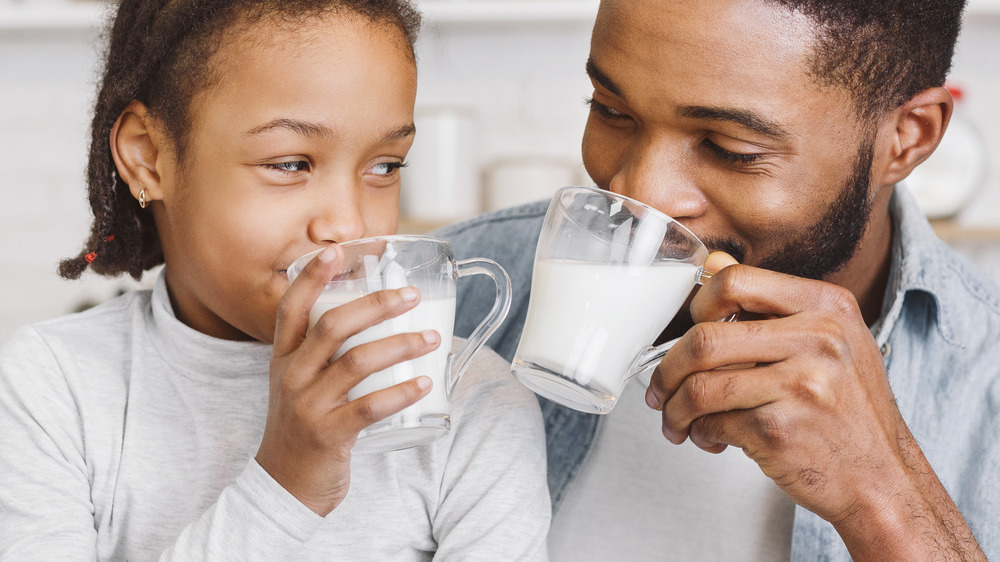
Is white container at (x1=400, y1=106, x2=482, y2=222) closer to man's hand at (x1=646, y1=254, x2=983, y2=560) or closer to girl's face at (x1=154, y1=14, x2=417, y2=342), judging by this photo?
girl's face at (x1=154, y1=14, x2=417, y2=342)

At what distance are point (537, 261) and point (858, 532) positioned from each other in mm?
417

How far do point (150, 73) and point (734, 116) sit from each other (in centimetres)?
68

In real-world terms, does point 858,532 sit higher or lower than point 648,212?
lower

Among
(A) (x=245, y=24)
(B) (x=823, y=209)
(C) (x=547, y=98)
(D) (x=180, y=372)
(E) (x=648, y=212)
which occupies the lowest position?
(C) (x=547, y=98)

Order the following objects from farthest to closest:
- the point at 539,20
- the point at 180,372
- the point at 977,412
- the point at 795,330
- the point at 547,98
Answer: the point at 547,98, the point at 539,20, the point at 977,412, the point at 180,372, the point at 795,330

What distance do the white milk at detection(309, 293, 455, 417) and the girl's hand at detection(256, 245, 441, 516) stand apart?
2 cm

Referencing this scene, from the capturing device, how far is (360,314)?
77 cm

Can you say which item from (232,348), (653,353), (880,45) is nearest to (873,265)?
(880,45)

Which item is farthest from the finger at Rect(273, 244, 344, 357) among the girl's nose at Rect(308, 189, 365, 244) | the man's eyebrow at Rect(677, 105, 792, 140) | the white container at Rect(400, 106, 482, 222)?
the white container at Rect(400, 106, 482, 222)

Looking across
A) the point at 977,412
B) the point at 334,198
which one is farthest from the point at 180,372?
the point at 977,412

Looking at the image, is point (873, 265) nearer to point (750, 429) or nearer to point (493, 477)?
point (750, 429)

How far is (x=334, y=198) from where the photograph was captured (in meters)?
0.95

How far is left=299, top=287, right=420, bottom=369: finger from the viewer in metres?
0.77

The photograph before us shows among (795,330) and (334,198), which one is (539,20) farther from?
(795,330)
